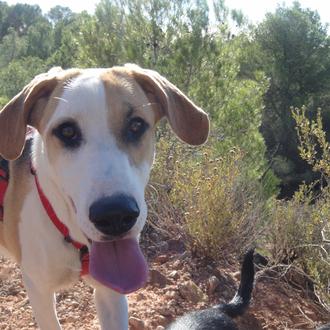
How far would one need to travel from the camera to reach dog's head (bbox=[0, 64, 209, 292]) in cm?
221

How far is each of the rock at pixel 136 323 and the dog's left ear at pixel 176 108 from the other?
1607 millimetres

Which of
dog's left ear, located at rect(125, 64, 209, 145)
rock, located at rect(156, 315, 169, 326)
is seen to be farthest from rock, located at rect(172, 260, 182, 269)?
dog's left ear, located at rect(125, 64, 209, 145)

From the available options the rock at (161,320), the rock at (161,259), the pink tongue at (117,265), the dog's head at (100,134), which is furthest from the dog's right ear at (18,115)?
the rock at (161,259)

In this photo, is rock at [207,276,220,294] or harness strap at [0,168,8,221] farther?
rock at [207,276,220,294]

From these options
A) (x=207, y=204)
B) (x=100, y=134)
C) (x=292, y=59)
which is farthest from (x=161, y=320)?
(x=292, y=59)

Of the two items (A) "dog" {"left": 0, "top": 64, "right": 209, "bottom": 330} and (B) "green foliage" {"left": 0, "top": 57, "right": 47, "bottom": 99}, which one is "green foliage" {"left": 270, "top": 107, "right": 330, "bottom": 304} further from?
(B) "green foliage" {"left": 0, "top": 57, "right": 47, "bottom": 99}

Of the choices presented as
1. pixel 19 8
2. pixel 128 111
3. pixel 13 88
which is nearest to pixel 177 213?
pixel 128 111

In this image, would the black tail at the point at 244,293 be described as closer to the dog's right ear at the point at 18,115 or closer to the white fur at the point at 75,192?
the white fur at the point at 75,192

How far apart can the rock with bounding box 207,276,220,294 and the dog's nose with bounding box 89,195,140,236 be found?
8.61 ft

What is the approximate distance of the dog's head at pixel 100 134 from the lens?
2.21 m

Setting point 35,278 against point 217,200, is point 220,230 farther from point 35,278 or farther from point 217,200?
point 35,278

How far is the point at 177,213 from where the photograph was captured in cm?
554

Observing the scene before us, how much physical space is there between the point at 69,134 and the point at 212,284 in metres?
2.61

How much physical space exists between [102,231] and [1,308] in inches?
90.0
